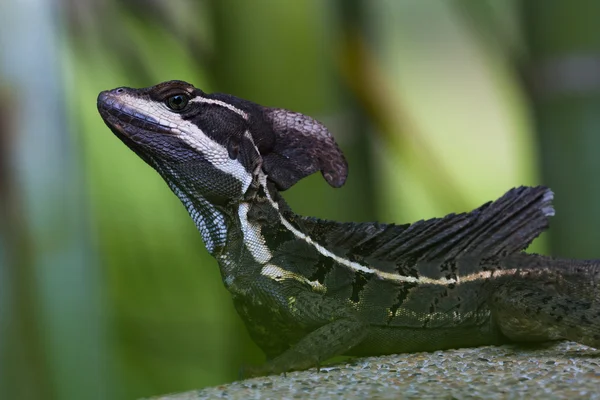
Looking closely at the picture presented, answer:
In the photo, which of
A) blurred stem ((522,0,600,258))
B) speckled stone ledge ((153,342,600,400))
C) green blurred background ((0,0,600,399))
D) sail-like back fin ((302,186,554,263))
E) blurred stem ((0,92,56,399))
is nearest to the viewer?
speckled stone ledge ((153,342,600,400))

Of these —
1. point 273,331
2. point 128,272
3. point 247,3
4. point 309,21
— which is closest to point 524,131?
point 309,21

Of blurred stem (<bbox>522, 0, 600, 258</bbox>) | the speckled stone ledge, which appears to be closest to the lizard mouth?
the speckled stone ledge

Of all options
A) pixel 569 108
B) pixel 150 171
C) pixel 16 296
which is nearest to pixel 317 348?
pixel 16 296

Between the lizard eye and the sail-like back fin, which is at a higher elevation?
the lizard eye

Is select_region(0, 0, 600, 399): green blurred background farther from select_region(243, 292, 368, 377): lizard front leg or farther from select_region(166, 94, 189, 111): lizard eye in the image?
select_region(166, 94, 189, 111): lizard eye

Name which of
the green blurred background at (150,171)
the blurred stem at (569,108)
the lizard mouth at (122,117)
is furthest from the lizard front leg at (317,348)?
the blurred stem at (569,108)

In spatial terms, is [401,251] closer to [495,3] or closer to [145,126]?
[145,126]

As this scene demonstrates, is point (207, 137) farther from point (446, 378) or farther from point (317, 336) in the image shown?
point (446, 378)

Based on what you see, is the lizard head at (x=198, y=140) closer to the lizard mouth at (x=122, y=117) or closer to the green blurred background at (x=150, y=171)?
the lizard mouth at (x=122, y=117)

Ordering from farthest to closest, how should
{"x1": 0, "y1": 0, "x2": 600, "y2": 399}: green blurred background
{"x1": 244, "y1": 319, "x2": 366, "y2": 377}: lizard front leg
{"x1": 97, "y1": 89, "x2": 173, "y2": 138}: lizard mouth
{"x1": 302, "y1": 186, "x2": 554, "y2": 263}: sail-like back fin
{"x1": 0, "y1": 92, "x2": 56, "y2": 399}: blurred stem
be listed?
{"x1": 0, "y1": 0, "x2": 600, "y2": 399}: green blurred background < {"x1": 0, "y1": 92, "x2": 56, "y2": 399}: blurred stem < {"x1": 302, "y1": 186, "x2": 554, "y2": 263}: sail-like back fin < {"x1": 97, "y1": 89, "x2": 173, "y2": 138}: lizard mouth < {"x1": 244, "y1": 319, "x2": 366, "y2": 377}: lizard front leg
